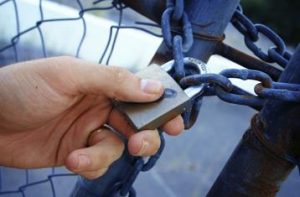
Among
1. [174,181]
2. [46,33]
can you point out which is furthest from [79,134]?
[174,181]

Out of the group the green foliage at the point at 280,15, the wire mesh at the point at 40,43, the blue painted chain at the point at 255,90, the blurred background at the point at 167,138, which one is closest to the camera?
the blue painted chain at the point at 255,90

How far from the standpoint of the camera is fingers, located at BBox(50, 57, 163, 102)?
0.69m

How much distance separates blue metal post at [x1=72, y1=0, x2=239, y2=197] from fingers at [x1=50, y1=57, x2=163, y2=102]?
103 millimetres

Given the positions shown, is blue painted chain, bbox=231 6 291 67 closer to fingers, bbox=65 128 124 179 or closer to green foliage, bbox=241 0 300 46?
fingers, bbox=65 128 124 179

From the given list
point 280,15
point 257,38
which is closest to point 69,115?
point 257,38

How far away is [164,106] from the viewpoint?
66cm

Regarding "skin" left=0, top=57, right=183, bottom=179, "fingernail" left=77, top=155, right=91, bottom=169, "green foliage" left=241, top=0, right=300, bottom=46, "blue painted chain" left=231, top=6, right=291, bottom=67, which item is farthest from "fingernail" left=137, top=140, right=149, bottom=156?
"green foliage" left=241, top=0, right=300, bottom=46

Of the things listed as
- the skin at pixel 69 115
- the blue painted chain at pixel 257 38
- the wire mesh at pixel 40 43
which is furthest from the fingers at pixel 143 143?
the wire mesh at pixel 40 43

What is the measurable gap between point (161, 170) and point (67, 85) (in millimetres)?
1790

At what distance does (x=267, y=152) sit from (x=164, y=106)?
0.16m

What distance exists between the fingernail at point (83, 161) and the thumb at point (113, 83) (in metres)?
0.11

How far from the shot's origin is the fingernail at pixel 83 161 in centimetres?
79

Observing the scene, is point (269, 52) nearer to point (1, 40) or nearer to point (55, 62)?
point (55, 62)

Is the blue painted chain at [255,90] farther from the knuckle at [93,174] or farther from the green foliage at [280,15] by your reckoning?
the green foliage at [280,15]
